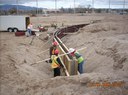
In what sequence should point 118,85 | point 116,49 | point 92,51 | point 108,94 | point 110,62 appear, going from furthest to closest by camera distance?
1. point 92,51
2. point 116,49
3. point 110,62
4. point 118,85
5. point 108,94

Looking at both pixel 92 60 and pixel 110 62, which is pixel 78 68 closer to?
pixel 110 62

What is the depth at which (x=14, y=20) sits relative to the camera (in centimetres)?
2891

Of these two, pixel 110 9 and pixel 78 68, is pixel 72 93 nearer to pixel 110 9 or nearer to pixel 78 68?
pixel 78 68

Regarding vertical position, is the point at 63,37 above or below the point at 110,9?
below

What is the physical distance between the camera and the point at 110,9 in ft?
145

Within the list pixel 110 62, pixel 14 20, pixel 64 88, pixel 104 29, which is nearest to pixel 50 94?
pixel 64 88

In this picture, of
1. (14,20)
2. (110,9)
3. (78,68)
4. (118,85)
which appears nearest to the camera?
(118,85)

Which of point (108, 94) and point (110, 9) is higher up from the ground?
point (110, 9)

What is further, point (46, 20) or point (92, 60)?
point (46, 20)

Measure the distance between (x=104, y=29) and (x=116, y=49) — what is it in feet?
34.7

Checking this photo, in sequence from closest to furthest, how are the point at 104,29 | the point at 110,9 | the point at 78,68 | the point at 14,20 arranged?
1. the point at 78,68
2. the point at 104,29
3. the point at 14,20
4. the point at 110,9

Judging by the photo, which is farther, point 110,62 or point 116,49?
point 116,49

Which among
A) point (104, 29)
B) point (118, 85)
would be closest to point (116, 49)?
point (118, 85)

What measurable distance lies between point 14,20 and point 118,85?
23.0m
